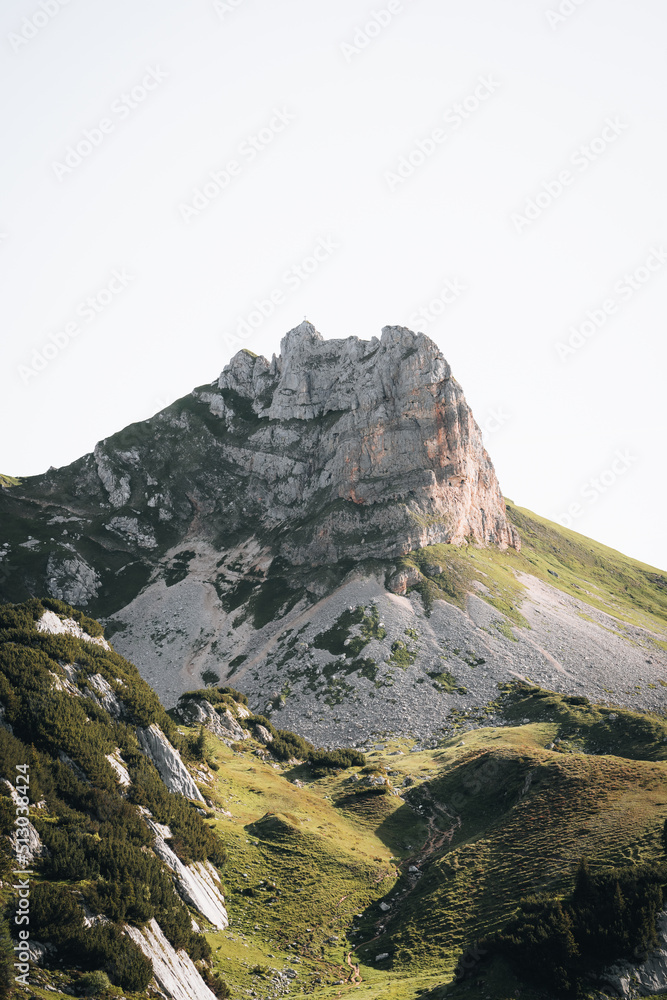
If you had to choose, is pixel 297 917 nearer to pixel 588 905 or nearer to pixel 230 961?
pixel 230 961

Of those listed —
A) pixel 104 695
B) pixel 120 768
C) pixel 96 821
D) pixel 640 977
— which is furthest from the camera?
pixel 104 695

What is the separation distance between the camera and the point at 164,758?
43.1 m

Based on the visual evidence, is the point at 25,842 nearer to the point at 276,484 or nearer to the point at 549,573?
the point at 549,573

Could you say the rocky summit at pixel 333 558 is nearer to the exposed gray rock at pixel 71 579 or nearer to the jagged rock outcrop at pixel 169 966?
the exposed gray rock at pixel 71 579

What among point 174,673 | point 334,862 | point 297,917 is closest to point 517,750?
point 334,862

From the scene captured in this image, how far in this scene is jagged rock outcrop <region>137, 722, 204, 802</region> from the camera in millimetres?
42250

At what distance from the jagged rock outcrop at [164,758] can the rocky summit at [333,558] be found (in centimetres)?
5314

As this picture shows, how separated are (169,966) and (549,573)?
13744 cm

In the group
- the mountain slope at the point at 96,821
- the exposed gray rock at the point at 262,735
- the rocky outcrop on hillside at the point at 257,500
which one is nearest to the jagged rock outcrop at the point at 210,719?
the exposed gray rock at the point at 262,735

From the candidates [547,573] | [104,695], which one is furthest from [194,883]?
[547,573]

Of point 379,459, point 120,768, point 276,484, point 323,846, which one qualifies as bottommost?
point 323,846

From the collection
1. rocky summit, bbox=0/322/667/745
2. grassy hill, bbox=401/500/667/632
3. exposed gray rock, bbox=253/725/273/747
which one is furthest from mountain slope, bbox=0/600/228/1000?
grassy hill, bbox=401/500/667/632

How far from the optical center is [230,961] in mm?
31547

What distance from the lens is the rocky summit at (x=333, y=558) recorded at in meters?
107
